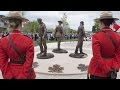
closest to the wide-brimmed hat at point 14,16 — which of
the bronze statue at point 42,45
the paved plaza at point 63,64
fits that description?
the paved plaza at point 63,64

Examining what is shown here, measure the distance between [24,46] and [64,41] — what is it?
5.59 m

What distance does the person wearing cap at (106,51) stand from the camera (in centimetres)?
367

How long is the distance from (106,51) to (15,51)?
46.4 inches

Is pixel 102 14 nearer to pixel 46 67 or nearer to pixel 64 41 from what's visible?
pixel 46 67

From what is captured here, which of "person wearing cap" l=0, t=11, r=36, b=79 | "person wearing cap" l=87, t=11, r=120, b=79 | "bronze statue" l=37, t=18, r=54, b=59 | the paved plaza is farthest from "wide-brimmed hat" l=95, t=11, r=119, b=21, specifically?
"bronze statue" l=37, t=18, r=54, b=59

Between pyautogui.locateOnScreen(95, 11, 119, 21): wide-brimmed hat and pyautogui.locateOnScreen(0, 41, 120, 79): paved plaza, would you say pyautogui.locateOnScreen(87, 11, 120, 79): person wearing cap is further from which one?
pyautogui.locateOnScreen(0, 41, 120, 79): paved plaza

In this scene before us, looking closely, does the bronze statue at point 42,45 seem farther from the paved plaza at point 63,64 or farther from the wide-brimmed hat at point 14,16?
the wide-brimmed hat at point 14,16

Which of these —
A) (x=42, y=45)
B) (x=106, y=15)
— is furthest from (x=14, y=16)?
(x=42, y=45)

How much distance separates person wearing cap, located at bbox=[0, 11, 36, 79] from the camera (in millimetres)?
3508

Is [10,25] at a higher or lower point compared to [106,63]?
higher

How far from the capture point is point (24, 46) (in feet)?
11.5

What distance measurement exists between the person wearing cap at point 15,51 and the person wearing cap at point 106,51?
849mm

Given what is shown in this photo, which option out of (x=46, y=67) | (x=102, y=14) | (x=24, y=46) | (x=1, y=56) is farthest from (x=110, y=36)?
(x=46, y=67)

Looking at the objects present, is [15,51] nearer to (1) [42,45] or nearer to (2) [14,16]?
(2) [14,16]
